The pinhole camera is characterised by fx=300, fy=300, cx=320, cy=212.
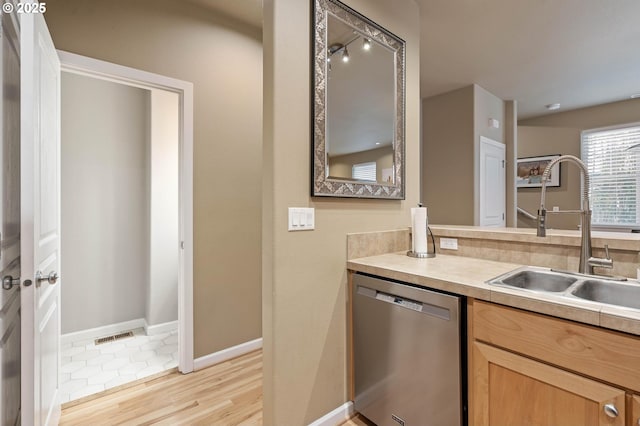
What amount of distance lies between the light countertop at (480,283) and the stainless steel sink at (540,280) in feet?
0.19

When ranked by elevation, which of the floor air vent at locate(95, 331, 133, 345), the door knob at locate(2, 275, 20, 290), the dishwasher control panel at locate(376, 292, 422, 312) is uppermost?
the door knob at locate(2, 275, 20, 290)

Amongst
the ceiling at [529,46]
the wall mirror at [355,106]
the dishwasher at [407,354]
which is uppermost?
the ceiling at [529,46]

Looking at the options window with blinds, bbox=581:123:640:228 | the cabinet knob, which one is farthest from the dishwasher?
window with blinds, bbox=581:123:640:228

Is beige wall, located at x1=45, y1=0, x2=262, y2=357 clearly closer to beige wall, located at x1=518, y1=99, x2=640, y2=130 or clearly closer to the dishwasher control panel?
the dishwasher control panel

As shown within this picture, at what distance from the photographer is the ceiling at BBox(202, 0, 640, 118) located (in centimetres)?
235

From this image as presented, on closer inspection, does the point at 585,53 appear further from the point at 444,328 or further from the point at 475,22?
the point at 444,328

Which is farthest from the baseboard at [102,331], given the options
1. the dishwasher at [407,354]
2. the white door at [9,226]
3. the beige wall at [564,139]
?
the beige wall at [564,139]

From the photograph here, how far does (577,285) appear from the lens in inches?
49.9

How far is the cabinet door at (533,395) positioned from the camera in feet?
3.07

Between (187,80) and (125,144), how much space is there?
1321mm

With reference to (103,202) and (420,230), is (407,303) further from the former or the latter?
(103,202)

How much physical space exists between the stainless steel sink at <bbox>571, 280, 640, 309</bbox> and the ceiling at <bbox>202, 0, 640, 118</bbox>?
2152 millimetres

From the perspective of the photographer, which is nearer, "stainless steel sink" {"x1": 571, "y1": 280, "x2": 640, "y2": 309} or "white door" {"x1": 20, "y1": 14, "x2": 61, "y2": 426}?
"white door" {"x1": 20, "y1": 14, "x2": 61, "y2": 426}

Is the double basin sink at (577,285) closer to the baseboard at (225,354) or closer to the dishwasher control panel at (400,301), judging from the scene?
the dishwasher control panel at (400,301)
